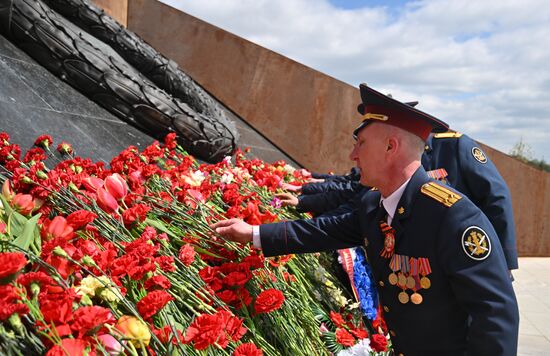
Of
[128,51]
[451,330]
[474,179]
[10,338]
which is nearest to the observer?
[10,338]

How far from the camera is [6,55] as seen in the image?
11.1 feet

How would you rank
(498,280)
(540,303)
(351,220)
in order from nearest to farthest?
(498,280)
(351,220)
(540,303)

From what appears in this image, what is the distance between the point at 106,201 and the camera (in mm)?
1727

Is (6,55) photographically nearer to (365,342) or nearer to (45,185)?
(45,185)

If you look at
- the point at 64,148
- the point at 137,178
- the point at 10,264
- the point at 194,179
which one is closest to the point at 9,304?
the point at 10,264

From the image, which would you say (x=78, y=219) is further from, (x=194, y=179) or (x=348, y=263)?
(x=348, y=263)

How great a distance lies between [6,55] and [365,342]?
2.93m

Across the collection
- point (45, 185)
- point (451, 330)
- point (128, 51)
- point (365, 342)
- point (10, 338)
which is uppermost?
point (128, 51)

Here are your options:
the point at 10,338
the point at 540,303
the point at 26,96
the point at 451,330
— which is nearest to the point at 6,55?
the point at 26,96

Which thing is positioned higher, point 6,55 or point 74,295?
point 6,55

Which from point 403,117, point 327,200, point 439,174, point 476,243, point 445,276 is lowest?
point 327,200

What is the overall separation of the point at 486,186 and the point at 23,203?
2.08 m

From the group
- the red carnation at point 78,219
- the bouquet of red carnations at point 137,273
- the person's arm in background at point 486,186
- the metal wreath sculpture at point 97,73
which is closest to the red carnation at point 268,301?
the bouquet of red carnations at point 137,273

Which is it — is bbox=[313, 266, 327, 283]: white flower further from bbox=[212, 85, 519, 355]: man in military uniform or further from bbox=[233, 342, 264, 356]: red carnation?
bbox=[233, 342, 264, 356]: red carnation
